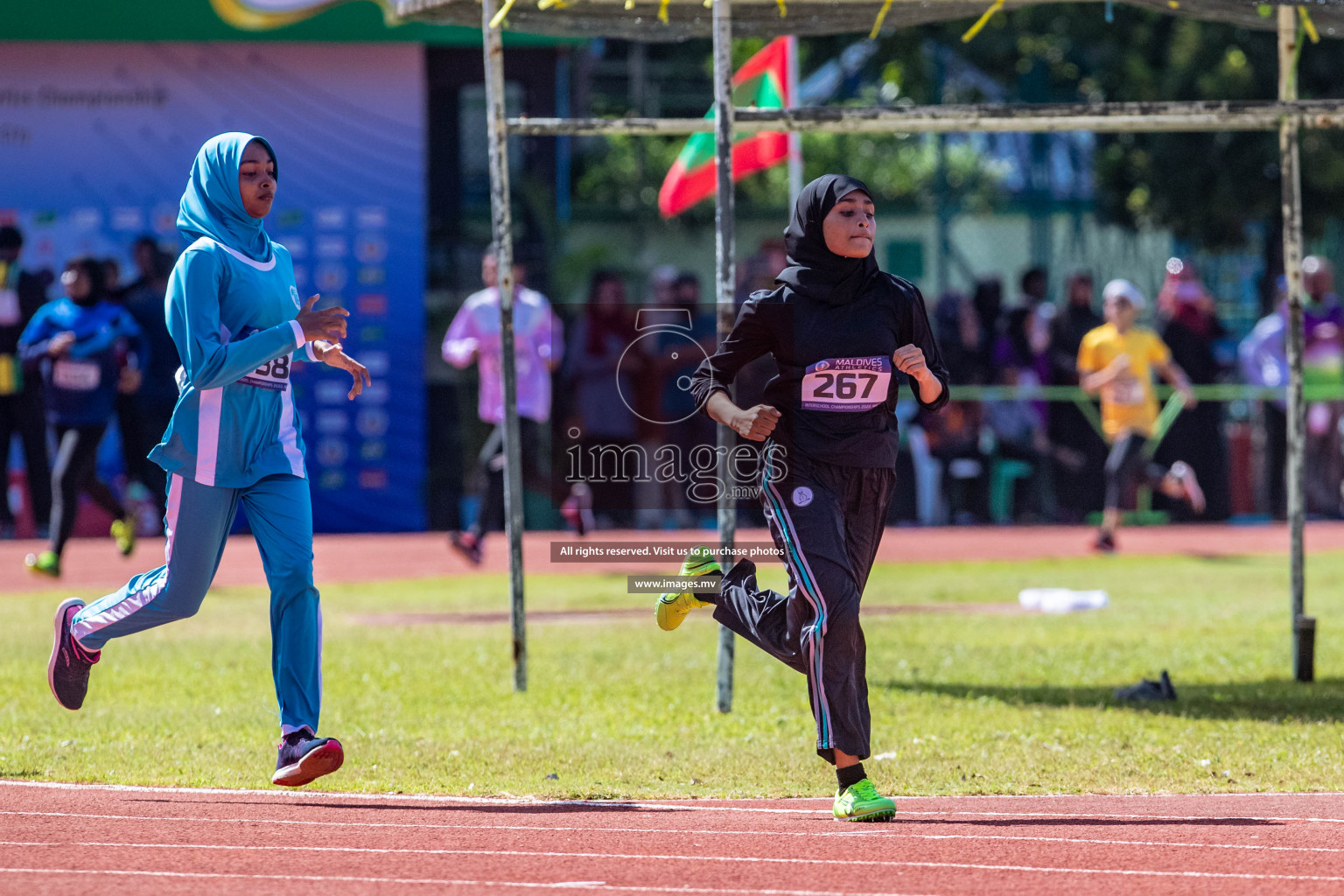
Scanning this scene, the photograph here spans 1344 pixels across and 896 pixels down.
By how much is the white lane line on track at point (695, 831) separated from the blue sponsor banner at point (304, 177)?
43.9 feet

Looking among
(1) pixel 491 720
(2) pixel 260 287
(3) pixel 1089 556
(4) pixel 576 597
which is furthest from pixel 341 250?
(2) pixel 260 287

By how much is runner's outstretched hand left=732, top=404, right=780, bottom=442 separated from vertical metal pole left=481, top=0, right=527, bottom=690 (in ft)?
9.24

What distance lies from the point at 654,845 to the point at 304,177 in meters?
14.9

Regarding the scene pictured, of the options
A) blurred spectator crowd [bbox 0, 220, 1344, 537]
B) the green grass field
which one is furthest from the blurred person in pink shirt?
blurred spectator crowd [bbox 0, 220, 1344, 537]

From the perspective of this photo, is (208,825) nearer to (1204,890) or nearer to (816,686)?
(816,686)

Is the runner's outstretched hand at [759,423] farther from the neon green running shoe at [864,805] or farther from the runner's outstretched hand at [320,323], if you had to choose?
the runner's outstretched hand at [320,323]

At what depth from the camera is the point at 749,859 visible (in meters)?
5.46

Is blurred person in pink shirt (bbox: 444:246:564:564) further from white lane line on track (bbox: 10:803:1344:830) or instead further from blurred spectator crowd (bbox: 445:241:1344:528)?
white lane line on track (bbox: 10:803:1344:830)

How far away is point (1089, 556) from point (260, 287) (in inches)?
460

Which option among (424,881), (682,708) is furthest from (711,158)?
(424,881)

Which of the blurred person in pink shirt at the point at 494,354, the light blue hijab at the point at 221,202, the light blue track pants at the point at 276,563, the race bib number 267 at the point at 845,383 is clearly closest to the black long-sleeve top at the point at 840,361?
the race bib number 267 at the point at 845,383

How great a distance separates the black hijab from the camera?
255 inches

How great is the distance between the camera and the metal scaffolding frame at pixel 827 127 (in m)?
8.59

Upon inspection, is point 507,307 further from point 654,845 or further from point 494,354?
point 494,354
